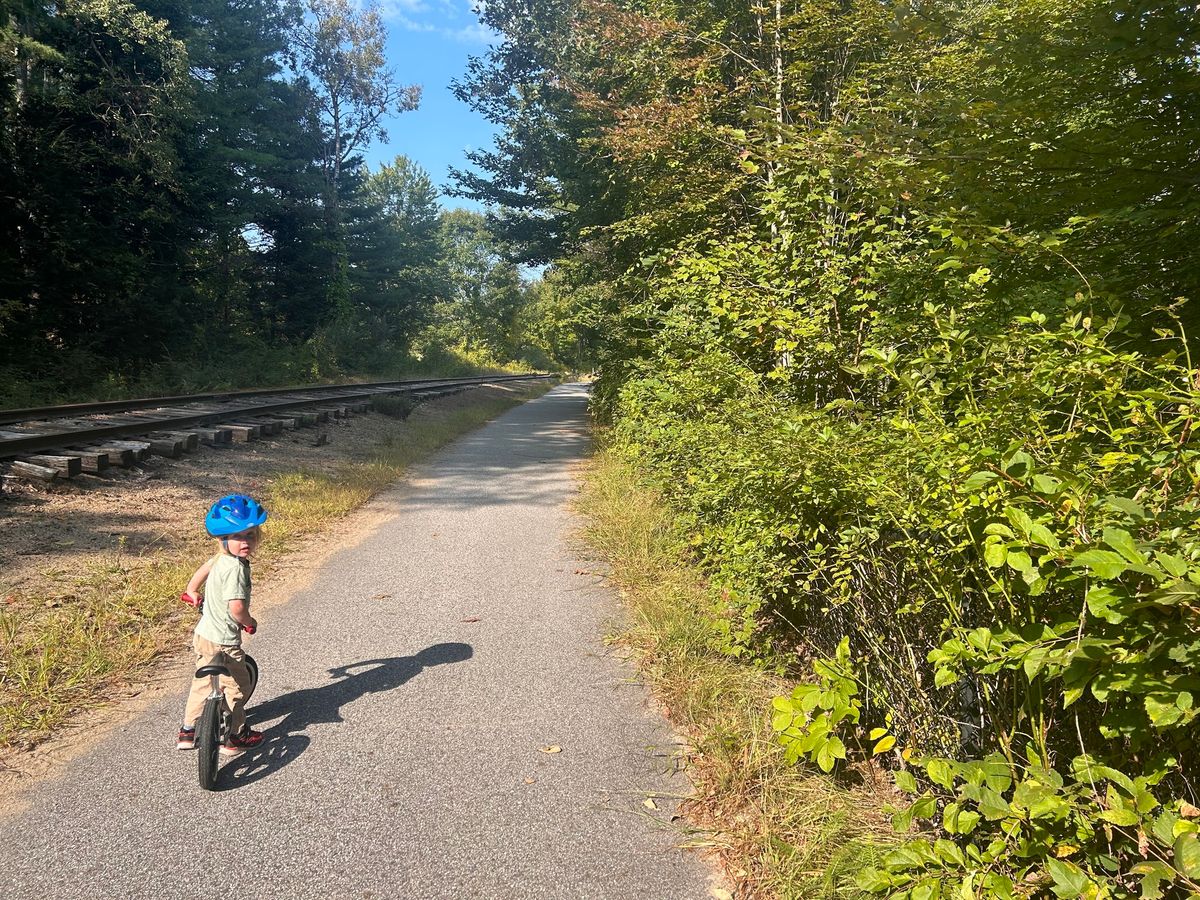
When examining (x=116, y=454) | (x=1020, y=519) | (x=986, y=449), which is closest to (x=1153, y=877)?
(x=1020, y=519)

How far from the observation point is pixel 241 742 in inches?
135

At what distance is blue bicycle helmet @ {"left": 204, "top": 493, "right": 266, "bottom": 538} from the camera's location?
340 centimetres

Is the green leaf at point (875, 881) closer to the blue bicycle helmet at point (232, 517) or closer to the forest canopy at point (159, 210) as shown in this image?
the blue bicycle helmet at point (232, 517)

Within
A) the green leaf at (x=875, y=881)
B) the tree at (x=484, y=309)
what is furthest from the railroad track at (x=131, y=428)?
the tree at (x=484, y=309)

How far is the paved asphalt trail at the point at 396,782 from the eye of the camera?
8.46 ft

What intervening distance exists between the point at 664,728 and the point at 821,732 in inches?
69.3

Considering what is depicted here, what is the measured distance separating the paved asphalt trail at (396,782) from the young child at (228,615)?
0.47 ft

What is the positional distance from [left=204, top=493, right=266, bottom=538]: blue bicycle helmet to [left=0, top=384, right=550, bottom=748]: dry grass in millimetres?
1335

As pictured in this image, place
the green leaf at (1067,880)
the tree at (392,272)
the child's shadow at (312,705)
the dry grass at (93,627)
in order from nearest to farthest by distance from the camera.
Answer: the green leaf at (1067,880) < the child's shadow at (312,705) < the dry grass at (93,627) < the tree at (392,272)

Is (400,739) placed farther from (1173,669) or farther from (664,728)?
(1173,669)

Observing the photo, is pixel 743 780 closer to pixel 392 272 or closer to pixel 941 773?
pixel 941 773

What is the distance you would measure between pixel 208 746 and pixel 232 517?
1.06 meters

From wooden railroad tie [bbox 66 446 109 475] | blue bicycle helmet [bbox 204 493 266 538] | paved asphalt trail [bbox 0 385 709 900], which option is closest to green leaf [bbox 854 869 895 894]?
paved asphalt trail [bbox 0 385 709 900]

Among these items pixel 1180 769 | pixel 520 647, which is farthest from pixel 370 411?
pixel 1180 769
